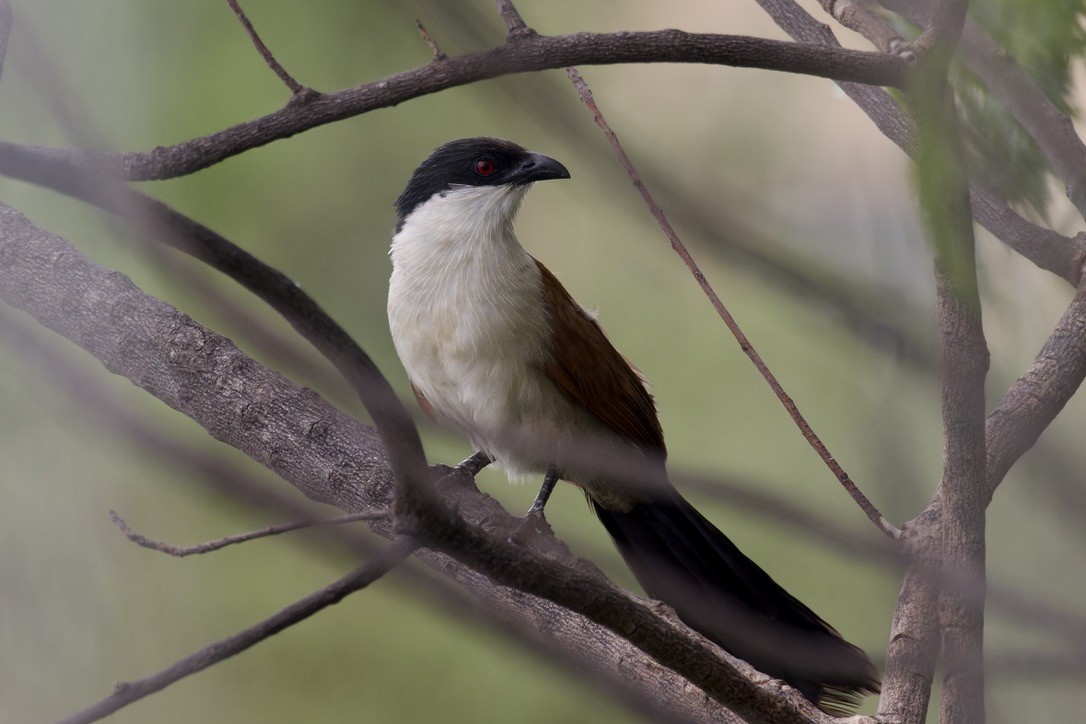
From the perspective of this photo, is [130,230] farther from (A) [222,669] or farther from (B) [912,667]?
(A) [222,669]

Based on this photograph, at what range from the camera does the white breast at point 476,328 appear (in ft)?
5.20

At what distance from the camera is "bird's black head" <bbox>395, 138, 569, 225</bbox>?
1734 millimetres

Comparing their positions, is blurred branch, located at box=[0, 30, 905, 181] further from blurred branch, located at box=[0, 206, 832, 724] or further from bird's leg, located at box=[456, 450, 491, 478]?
bird's leg, located at box=[456, 450, 491, 478]

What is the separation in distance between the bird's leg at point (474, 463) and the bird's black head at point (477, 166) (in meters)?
0.43

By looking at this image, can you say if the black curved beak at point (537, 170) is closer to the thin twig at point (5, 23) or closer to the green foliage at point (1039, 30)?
the thin twig at point (5, 23)

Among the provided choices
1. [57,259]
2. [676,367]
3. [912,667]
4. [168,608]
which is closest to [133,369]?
[57,259]

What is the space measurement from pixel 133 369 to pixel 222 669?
1.42m

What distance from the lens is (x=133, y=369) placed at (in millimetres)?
1430

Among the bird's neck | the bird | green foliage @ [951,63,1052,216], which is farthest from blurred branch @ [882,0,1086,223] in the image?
the bird's neck

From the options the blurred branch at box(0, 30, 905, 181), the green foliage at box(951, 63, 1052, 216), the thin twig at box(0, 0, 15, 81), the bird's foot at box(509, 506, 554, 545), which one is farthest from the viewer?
the bird's foot at box(509, 506, 554, 545)

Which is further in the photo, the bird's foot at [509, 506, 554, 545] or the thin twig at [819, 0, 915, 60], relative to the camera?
the bird's foot at [509, 506, 554, 545]

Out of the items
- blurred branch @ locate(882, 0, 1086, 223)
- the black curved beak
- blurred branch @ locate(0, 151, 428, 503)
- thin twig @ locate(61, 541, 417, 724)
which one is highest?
the black curved beak

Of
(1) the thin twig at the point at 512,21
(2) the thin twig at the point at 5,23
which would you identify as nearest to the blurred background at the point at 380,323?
(2) the thin twig at the point at 5,23

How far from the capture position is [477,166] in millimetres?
1749
